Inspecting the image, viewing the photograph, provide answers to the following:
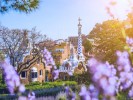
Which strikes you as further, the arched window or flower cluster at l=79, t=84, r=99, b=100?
the arched window

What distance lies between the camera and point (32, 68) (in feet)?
165

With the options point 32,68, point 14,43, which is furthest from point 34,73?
point 14,43

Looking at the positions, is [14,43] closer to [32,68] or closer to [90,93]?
[32,68]

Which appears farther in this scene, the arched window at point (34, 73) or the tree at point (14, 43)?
the arched window at point (34, 73)

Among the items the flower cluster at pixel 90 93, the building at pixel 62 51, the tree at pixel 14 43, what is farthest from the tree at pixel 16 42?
the flower cluster at pixel 90 93

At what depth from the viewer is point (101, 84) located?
2.66 metres

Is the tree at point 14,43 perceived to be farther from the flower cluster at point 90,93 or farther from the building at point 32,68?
the flower cluster at point 90,93

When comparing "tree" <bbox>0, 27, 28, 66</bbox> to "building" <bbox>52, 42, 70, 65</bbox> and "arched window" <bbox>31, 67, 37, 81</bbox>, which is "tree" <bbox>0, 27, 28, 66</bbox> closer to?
"arched window" <bbox>31, 67, 37, 81</bbox>

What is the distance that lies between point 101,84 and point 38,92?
26.2m

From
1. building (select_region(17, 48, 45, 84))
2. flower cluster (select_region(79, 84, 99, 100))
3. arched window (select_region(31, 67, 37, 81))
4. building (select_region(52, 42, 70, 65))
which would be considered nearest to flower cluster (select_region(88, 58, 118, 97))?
flower cluster (select_region(79, 84, 99, 100))

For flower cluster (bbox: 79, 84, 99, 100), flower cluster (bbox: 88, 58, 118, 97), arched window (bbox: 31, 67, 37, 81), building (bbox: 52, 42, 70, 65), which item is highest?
building (bbox: 52, 42, 70, 65)

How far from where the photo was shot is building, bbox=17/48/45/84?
151 feet

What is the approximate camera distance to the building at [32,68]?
46103mm

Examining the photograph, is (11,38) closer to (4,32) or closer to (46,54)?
(4,32)
